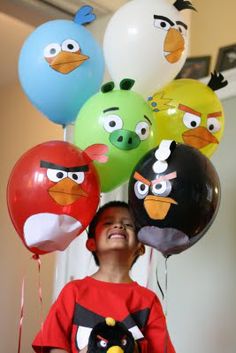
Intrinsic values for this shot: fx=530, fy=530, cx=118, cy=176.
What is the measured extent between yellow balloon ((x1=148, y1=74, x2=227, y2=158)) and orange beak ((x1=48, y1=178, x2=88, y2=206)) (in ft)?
1.04

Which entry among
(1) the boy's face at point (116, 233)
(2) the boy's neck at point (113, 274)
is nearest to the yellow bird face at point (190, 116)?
(1) the boy's face at point (116, 233)

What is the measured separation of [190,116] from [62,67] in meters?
0.35

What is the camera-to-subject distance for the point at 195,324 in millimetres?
1741

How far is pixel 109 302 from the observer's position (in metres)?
1.21

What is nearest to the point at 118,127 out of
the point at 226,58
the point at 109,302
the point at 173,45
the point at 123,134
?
the point at 123,134

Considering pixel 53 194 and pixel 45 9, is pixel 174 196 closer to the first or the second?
pixel 53 194

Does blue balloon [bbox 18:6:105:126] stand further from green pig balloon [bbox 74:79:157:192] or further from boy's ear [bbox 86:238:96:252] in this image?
boy's ear [bbox 86:238:96:252]

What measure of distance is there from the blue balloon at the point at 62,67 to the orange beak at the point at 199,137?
0.27m

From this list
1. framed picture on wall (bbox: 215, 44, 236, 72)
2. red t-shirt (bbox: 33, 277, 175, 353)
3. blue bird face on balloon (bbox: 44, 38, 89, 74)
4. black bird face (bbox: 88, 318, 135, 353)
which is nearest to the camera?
black bird face (bbox: 88, 318, 135, 353)

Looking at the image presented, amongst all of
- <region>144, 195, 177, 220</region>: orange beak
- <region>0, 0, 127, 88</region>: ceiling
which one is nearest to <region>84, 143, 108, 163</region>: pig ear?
<region>144, 195, 177, 220</region>: orange beak

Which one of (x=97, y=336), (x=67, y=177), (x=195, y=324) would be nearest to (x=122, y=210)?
(x=67, y=177)

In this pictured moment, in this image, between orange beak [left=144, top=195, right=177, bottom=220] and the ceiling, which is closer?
orange beak [left=144, top=195, right=177, bottom=220]

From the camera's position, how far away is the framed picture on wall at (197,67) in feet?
6.39

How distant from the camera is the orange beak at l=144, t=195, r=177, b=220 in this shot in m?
1.12
